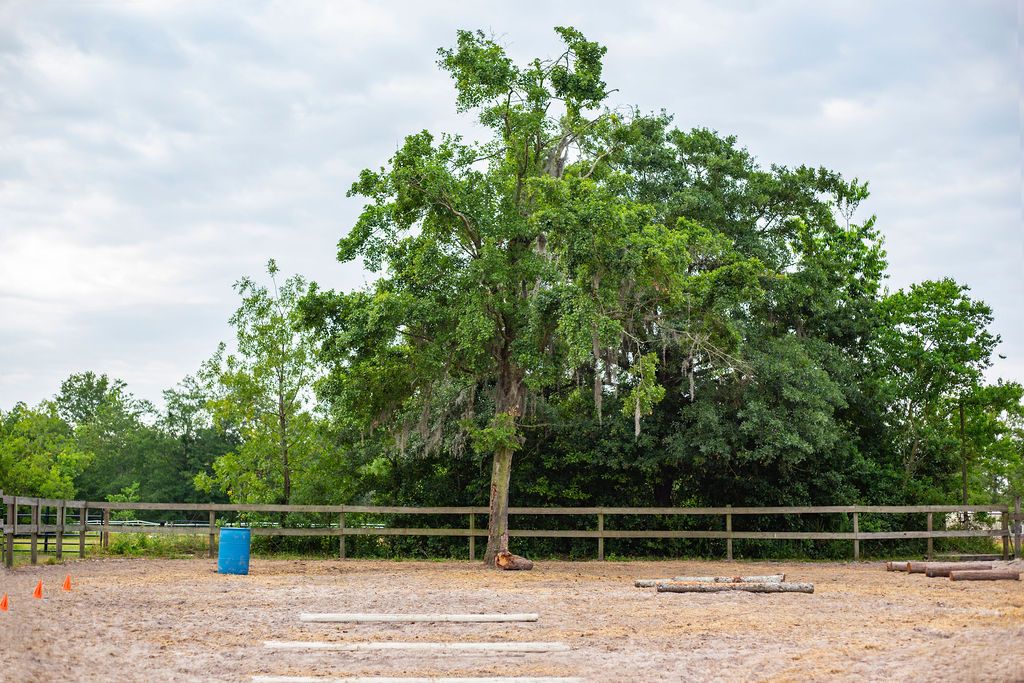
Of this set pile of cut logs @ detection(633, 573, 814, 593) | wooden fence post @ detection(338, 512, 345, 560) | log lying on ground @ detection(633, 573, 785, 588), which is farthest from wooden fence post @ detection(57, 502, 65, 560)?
pile of cut logs @ detection(633, 573, 814, 593)

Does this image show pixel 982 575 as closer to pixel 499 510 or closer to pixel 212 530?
pixel 499 510

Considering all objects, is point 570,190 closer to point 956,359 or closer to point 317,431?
point 317,431

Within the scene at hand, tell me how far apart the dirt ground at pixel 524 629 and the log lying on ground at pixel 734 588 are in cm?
20

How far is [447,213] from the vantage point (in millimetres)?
16609

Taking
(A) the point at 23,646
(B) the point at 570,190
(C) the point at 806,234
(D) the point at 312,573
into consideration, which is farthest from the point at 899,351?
(A) the point at 23,646

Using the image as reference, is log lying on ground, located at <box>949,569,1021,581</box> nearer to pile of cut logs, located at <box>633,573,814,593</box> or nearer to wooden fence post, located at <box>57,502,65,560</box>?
pile of cut logs, located at <box>633,573,814,593</box>

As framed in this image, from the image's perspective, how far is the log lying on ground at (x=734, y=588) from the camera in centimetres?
1196

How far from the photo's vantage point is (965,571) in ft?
45.9

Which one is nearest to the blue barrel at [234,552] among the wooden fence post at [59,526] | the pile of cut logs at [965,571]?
the wooden fence post at [59,526]

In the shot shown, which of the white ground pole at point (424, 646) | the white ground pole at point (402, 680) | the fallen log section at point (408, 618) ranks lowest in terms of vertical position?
the fallen log section at point (408, 618)

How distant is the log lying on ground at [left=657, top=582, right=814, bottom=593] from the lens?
12.0m

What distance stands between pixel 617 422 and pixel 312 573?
7751 millimetres

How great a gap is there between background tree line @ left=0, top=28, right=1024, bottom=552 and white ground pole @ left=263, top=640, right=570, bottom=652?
7548 mm

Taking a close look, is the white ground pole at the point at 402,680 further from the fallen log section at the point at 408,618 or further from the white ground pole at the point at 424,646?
the fallen log section at the point at 408,618
